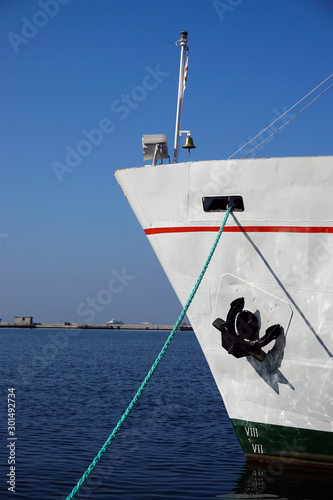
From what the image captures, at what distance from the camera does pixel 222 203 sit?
9062 millimetres

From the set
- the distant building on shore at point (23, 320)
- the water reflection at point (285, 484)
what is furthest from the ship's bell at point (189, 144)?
the distant building on shore at point (23, 320)

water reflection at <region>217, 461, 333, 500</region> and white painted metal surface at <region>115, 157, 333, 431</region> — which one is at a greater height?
A: white painted metal surface at <region>115, 157, 333, 431</region>

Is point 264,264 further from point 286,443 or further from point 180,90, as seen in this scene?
point 180,90

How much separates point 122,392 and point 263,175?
17058 mm

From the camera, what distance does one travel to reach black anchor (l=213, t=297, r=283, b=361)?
8648 millimetres

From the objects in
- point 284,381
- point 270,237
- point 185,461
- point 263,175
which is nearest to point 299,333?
point 284,381

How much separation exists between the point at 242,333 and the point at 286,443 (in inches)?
74.3

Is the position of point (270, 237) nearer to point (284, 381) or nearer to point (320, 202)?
point (320, 202)

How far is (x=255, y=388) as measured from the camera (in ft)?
29.7

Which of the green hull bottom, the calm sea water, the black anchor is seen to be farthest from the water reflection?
the black anchor

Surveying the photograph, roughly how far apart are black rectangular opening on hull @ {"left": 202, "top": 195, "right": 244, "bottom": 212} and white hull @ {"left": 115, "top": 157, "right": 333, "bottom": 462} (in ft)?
0.22

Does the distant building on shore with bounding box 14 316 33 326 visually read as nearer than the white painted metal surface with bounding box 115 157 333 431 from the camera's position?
No

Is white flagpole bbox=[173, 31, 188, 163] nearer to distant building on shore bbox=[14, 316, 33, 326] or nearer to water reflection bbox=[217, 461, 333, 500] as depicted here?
water reflection bbox=[217, 461, 333, 500]

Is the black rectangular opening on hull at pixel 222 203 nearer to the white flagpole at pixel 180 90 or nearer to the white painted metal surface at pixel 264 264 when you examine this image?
Result: the white painted metal surface at pixel 264 264
